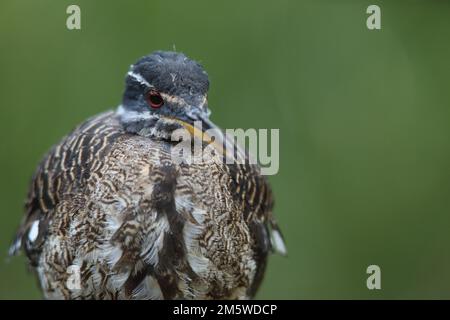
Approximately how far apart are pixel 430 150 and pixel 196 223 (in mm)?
3882

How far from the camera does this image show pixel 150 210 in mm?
4031

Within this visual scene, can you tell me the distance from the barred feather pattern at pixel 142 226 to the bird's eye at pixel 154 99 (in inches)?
8.2

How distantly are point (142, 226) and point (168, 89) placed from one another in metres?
0.74

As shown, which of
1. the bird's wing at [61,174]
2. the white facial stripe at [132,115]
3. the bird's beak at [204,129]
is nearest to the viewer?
the bird's beak at [204,129]

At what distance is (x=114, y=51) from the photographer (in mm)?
6504

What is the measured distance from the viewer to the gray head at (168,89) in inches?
157

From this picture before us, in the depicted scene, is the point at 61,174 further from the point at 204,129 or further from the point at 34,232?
the point at 204,129

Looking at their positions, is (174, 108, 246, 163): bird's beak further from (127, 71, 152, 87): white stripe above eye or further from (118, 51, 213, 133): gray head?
(127, 71, 152, 87): white stripe above eye

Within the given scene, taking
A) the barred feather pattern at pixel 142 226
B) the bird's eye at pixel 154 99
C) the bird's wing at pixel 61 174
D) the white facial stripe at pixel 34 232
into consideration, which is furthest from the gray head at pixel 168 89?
the white facial stripe at pixel 34 232

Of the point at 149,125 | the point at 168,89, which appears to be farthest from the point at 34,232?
the point at 168,89

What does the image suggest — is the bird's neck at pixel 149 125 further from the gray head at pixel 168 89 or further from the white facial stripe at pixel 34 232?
the white facial stripe at pixel 34 232

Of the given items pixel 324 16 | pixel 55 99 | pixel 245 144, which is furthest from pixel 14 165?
pixel 324 16

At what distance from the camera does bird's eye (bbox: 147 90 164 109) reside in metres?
4.07
